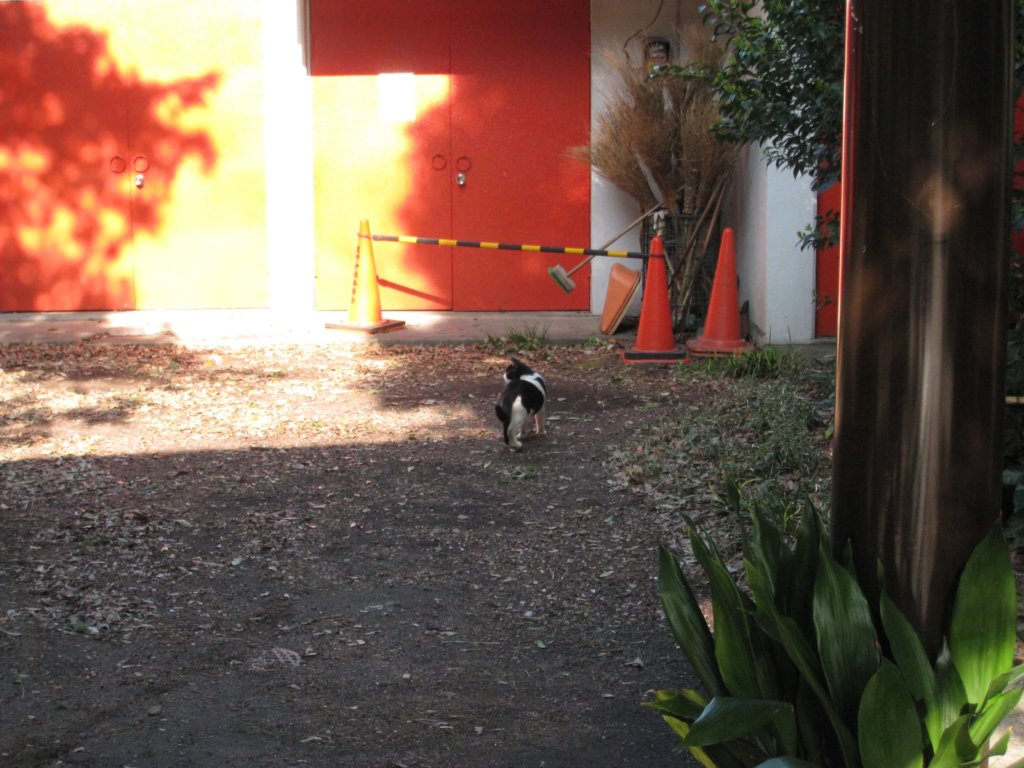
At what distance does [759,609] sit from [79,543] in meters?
3.48

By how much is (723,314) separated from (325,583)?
542 centimetres

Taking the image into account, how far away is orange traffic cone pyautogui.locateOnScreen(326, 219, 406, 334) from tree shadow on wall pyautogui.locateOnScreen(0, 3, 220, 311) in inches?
78.2

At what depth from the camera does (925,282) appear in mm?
2549

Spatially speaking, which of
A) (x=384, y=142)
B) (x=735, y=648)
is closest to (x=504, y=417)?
(x=735, y=648)

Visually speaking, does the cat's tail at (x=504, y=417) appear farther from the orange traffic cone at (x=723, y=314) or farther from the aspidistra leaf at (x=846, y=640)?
the aspidistra leaf at (x=846, y=640)

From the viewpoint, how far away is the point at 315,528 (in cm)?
566

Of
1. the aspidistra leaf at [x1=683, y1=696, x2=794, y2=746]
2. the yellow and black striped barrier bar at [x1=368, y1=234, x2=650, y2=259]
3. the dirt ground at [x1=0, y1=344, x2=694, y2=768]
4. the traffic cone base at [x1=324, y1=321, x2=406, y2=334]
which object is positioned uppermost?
the yellow and black striped barrier bar at [x1=368, y1=234, x2=650, y2=259]


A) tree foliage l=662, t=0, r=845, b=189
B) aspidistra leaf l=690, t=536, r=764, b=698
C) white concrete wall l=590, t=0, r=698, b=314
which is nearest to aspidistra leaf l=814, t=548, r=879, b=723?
aspidistra leaf l=690, t=536, r=764, b=698

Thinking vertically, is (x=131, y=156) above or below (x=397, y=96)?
below

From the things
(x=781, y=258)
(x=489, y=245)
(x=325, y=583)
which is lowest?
(x=325, y=583)

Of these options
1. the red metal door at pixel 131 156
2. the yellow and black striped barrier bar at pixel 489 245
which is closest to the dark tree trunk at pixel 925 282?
the yellow and black striped barrier bar at pixel 489 245

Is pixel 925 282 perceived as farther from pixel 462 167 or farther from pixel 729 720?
pixel 462 167

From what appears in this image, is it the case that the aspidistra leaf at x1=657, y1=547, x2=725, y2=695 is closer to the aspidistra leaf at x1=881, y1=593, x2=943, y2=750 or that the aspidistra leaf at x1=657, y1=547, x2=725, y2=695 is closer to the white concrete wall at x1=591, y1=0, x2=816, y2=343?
the aspidistra leaf at x1=881, y1=593, x2=943, y2=750

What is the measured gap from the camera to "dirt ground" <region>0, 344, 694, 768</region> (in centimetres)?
365
